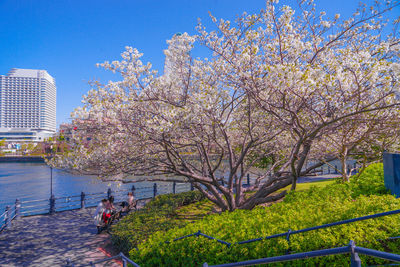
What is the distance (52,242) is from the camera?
32.3 ft

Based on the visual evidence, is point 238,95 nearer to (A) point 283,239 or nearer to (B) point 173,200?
(A) point 283,239

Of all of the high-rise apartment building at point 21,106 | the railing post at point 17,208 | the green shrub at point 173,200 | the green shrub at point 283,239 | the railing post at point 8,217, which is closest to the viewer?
the green shrub at point 283,239

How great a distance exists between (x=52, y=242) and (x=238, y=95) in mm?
9125

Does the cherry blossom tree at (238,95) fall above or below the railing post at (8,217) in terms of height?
above

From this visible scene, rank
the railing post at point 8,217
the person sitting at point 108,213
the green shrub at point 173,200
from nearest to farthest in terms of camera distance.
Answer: the person sitting at point 108,213 → the railing post at point 8,217 → the green shrub at point 173,200

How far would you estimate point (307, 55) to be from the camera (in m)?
7.79

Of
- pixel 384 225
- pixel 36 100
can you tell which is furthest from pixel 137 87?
pixel 36 100

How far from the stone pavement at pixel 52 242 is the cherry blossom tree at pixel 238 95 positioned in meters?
2.85

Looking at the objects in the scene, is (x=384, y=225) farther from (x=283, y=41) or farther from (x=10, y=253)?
(x=10, y=253)

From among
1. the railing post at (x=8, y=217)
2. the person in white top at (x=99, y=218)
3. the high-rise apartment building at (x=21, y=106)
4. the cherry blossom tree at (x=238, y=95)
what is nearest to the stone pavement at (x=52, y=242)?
the railing post at (x=8, y=217)

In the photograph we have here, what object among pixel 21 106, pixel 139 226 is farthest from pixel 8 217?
pixel 21 106

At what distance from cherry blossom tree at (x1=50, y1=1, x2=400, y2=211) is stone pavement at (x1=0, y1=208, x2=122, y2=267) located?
285cm

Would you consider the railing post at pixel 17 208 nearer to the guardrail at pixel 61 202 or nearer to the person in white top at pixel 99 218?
the guardrail at pixel 61 202

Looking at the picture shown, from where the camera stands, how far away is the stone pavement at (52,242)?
8250 millimetres
